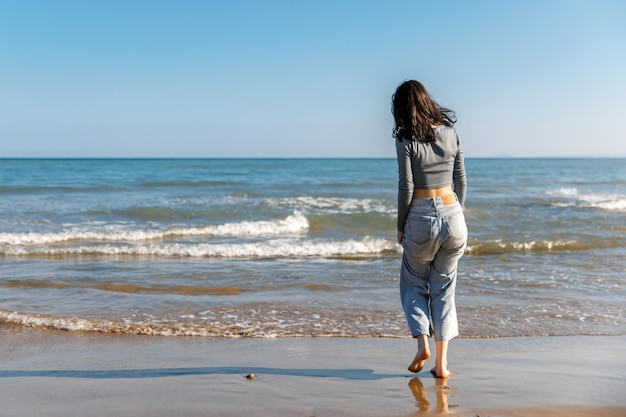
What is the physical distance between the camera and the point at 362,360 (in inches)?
183

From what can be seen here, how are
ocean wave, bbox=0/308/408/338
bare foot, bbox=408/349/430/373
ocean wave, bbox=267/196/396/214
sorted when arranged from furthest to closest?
ocean wave, bbox=267/196/396/214 → ocean wave, bbox=0/308/408/338 → bare foot, bbox=408/349/430/373

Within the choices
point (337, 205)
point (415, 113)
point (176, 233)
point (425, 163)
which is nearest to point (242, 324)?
point (425, 163)

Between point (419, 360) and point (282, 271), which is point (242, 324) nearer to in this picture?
point (419, 360)

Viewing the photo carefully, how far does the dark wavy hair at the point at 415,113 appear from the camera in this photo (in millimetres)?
3781

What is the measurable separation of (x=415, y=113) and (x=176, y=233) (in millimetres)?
10827

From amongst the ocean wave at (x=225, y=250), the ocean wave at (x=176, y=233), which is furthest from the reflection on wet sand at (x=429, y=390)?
the ocean wave at (x=176, y=233)

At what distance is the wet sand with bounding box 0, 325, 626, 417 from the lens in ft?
11.7

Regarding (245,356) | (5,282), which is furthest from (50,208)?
(245,356)

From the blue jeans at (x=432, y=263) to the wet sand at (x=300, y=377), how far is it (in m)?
0.41

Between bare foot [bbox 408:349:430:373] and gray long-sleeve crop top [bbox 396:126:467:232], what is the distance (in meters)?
0.84

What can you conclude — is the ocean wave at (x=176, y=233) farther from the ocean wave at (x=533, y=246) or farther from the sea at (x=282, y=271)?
the ocean wave at (x=533, y=246)

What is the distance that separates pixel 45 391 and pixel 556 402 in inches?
125

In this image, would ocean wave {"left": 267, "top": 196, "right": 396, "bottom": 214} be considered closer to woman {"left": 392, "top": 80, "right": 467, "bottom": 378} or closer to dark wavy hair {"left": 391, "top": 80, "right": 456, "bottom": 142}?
woman {"left": 392, "top": 80, "right": 467, "bottom": 378}

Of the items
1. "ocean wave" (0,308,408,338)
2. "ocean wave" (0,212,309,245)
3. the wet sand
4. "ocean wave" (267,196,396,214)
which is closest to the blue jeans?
the wet sand
